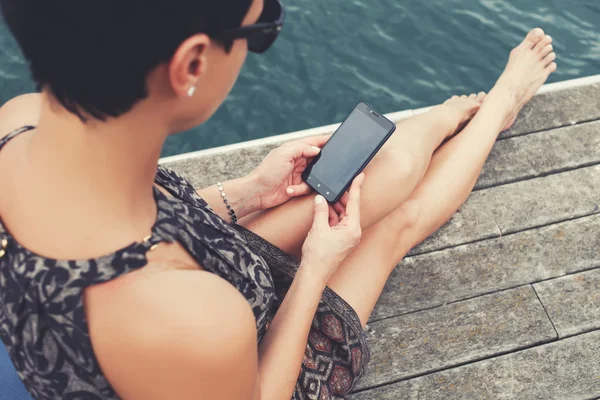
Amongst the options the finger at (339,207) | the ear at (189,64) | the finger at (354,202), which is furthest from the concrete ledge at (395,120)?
the ear at (189,64)

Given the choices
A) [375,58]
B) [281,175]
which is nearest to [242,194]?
[281,175]

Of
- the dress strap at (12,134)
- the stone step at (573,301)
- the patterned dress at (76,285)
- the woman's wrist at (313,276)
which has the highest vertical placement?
the dress strap at (12,134)

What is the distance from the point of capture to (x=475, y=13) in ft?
17.7

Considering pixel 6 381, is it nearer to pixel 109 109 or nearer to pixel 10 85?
pixel 109 109

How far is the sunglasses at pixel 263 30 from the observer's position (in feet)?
3.82

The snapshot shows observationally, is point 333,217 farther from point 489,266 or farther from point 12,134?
point 12,134

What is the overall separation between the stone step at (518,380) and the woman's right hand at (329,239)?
70 cm

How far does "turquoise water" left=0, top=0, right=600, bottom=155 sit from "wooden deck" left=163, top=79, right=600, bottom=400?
1.65 m

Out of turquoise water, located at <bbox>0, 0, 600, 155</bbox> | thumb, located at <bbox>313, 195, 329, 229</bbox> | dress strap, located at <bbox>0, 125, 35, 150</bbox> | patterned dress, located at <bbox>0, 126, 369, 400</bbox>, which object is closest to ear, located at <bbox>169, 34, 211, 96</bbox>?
patterned dress, located at <bbox>0, 126, 369, 400</bbox>

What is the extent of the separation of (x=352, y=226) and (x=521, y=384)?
1.03m

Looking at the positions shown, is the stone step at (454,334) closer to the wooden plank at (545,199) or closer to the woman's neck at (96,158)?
the wooden plank at (545,199)

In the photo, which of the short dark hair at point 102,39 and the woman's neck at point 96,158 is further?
the woman's neck at point 96,158

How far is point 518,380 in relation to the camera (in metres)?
2.44

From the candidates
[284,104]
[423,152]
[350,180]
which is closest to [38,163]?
[350,180]
